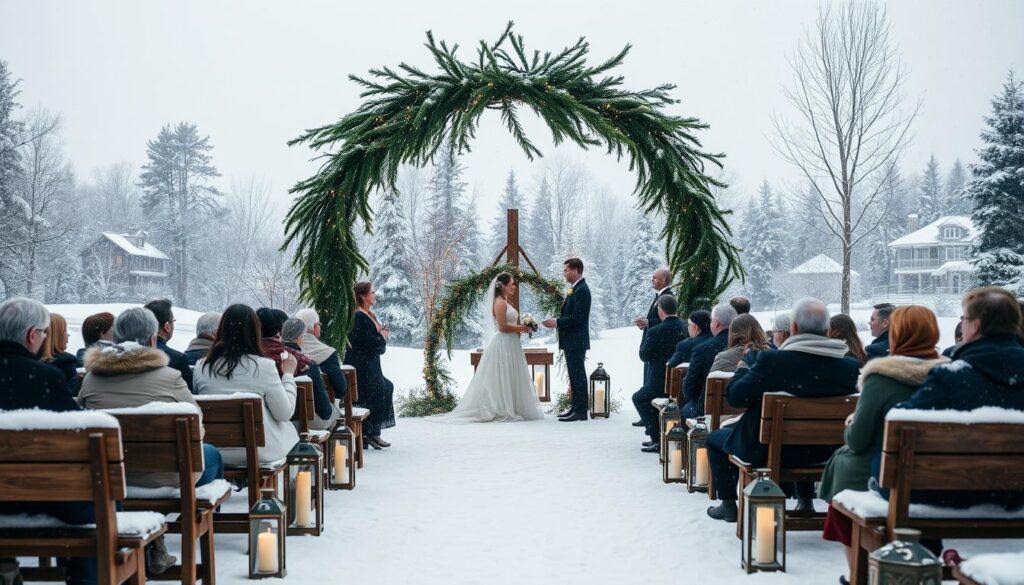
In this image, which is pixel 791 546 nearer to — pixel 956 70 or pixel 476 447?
pixel 476 447

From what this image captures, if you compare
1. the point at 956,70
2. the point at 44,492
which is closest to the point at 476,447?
the point at 44,492

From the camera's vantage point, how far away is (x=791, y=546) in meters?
6.17

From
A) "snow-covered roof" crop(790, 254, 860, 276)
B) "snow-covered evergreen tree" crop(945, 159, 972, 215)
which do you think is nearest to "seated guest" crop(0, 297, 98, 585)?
"snow-covered roof" crop(790, 254, 860, 276)

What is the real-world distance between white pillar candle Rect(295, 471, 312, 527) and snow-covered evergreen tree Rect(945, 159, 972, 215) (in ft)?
185

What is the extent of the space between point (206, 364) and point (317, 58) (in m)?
98.0

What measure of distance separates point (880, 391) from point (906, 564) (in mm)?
1134

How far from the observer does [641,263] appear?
136ft

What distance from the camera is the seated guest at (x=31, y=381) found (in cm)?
415

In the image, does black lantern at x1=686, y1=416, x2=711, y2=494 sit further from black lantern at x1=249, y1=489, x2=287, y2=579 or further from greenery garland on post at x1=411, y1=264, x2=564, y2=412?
greenery garland on post at x1=411, y1=264, x2=564, y2=412

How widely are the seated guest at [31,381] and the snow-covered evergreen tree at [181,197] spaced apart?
4213 cm

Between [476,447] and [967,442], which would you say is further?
[476,447]

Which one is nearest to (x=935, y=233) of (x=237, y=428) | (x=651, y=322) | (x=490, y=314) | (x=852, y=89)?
(x=852, y=89)

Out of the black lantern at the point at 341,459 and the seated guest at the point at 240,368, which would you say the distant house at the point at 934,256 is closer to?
the black lantern at the point at 341,459

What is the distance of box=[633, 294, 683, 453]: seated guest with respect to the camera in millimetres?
10469
